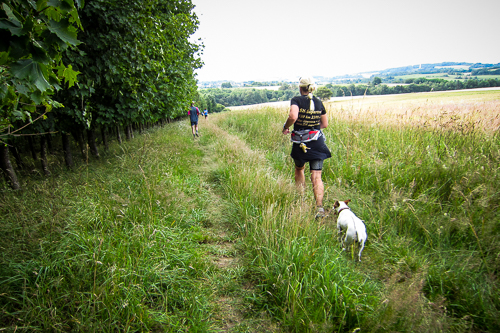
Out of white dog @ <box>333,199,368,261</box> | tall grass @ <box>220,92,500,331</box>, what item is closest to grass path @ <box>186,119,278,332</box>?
tall grass @ <box>220,92,500,331</box>

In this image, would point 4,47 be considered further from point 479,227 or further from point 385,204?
point 479,227

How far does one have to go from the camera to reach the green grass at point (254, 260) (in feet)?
5.91

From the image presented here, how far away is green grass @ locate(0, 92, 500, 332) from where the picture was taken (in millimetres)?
1803

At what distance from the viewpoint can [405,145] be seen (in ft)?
16.9

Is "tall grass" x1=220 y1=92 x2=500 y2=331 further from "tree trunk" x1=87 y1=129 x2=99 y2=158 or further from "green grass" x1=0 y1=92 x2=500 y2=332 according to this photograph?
"tree trunk" x1=87 y1=129 x2=99 y2=158

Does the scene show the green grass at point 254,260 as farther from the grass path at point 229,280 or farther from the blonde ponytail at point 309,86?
the blonde ponytail at point 309,86

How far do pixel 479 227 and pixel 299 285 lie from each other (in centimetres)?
234

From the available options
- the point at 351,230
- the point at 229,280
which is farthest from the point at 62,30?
the point at 351,230

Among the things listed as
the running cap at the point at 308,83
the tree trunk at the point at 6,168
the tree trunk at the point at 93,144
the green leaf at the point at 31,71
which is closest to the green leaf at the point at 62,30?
the green leaf at the point at 31,71

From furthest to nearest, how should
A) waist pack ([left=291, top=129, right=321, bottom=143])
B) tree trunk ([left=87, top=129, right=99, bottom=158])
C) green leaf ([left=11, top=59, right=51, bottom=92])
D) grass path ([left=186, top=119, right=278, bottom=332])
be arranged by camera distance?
tree trunk ([left=87, top=129, right=99, bottom=158])
waist pack ([left=291, top=129, right=321, bottom=143])
grass path ([left=186, top=119, right=278, bottom=332])
green leaf ([left=11, top=59, right=51, bottom=92])

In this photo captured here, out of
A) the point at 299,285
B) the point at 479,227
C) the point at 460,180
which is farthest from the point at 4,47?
the point at 460,180

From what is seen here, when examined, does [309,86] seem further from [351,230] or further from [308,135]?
[351,230]

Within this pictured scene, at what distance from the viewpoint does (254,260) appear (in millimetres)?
2553

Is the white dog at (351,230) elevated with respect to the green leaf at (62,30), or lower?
lower
